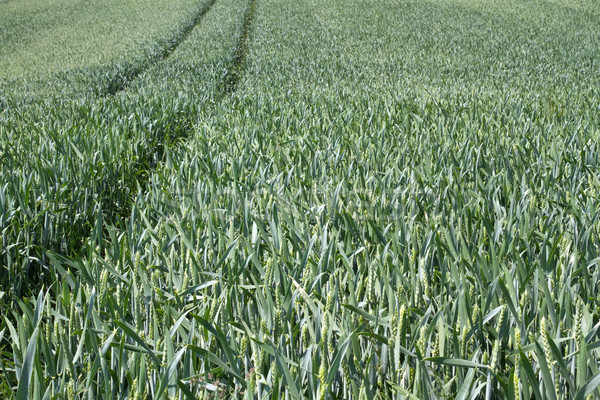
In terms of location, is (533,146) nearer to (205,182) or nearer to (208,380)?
(205,182)

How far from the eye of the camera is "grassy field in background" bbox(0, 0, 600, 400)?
3.87 feet

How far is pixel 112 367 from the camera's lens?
4.12 ft

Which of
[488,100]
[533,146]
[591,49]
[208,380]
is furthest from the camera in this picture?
[591,49]

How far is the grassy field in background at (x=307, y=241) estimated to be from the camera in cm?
118

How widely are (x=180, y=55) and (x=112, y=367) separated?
36.4ft

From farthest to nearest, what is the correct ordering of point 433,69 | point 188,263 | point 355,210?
1. point 433,69
2. point 355,210
3. point 188,263

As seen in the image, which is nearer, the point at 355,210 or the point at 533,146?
the point at 355,210

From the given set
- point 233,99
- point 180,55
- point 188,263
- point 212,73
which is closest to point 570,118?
point 233,99

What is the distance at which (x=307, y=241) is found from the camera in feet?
6.32

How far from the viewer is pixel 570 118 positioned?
4.52 metres

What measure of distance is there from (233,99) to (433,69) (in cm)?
416

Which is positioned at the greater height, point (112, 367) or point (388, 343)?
point (388, 343)

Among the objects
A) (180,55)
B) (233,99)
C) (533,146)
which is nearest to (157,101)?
(233,99)

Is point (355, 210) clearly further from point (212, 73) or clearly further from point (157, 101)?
point (212, 73)
